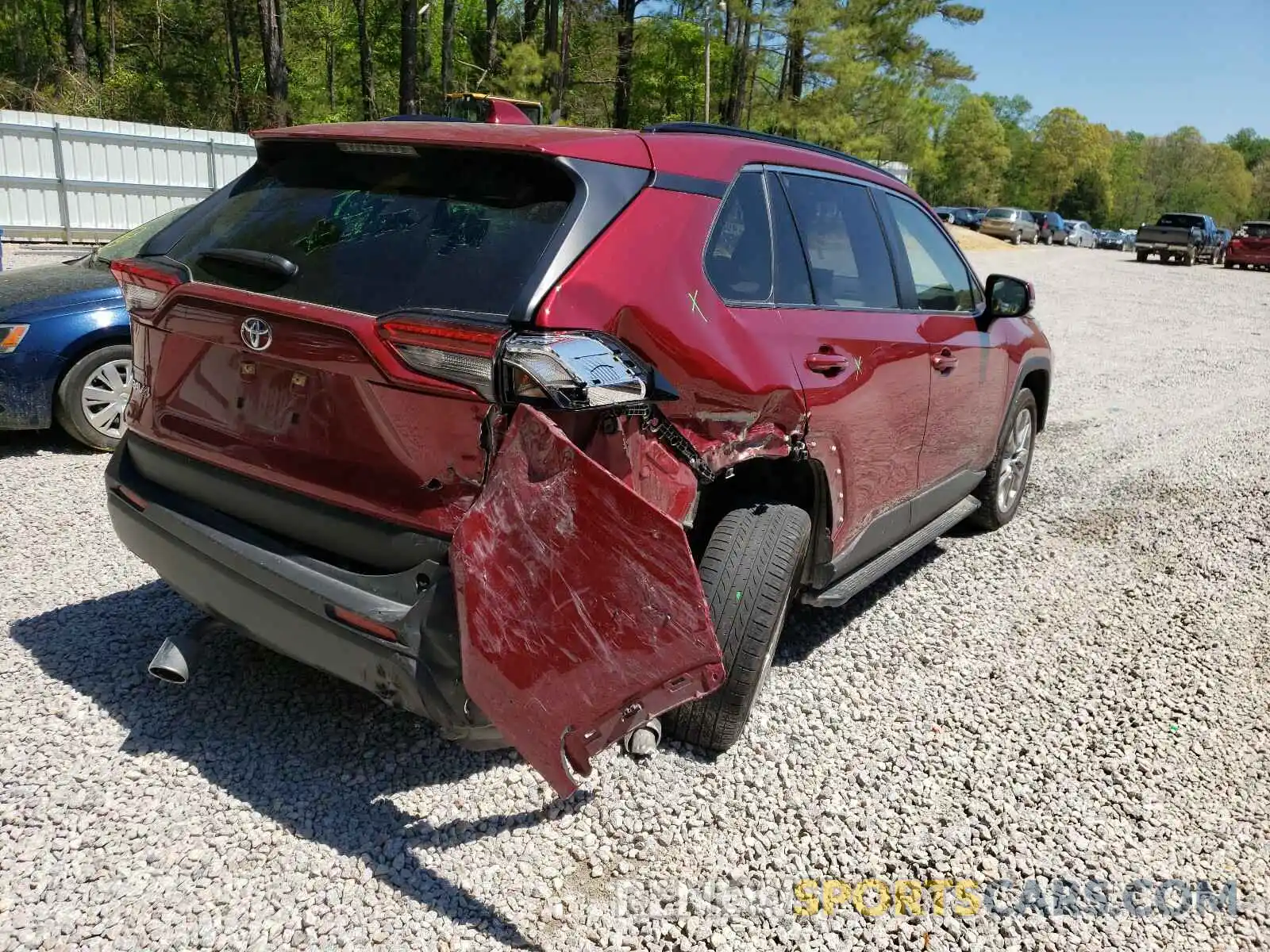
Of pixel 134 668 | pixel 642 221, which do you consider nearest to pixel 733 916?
pixel 642 221

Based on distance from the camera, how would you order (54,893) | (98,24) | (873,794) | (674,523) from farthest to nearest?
(98,24), (873,794), (54,893), (674,523)

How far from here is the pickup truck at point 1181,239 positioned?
36.9 metres

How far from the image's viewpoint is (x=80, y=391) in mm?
5844

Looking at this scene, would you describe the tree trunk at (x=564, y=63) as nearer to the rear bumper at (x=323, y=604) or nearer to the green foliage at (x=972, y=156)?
the rear bumper at (x=323, y=604)

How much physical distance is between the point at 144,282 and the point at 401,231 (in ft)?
3.13

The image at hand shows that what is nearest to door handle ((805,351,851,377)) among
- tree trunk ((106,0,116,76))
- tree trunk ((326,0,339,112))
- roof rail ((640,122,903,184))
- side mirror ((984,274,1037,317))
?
roof rail ((640,122,903,184))

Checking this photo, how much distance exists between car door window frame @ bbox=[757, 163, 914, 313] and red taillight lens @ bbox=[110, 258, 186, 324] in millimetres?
1862

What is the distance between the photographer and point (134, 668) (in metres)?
3.49

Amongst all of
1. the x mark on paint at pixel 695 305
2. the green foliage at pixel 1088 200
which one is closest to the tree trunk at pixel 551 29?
the x mark on paint at pixel 695 305

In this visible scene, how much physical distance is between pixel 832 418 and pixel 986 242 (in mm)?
39387

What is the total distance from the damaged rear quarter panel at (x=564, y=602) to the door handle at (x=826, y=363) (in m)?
1.13

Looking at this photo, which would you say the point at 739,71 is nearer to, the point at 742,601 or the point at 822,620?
the point at 822,620

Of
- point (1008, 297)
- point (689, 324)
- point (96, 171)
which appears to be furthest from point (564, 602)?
point (96, 171)

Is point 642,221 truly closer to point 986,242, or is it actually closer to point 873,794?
A: point 873,794
